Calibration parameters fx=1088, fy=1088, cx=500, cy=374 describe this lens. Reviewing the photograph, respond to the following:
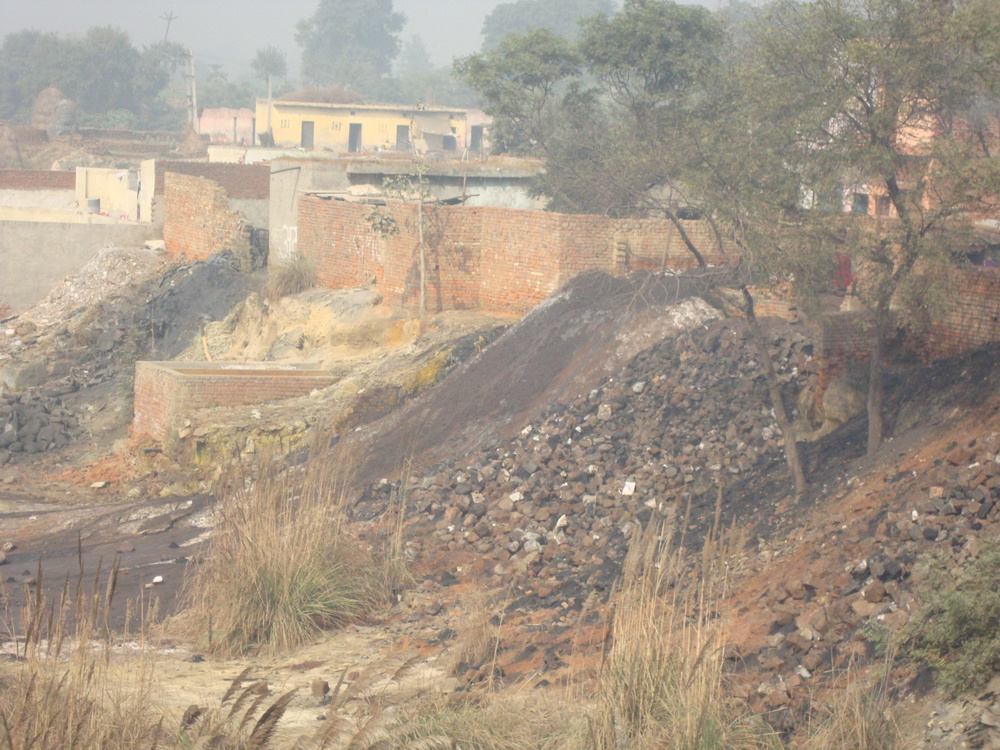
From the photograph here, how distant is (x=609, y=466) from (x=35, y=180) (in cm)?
2584

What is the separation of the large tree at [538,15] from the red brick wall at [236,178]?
2773 inches

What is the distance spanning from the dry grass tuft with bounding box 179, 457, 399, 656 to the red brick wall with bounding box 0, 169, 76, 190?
85.4 feet

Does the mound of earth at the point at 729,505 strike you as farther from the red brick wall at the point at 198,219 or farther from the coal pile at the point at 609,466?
the red brick wall at the point at 198,219

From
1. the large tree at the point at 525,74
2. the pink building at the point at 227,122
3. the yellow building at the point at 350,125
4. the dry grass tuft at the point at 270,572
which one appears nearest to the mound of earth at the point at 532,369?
the dry grass tuft at the point at 270,572

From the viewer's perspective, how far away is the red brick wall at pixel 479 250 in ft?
54.3

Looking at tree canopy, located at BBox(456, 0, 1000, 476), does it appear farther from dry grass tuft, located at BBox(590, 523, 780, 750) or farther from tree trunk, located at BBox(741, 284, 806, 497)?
dry grass tuft, located at BBox(590, 523, 780, 750)

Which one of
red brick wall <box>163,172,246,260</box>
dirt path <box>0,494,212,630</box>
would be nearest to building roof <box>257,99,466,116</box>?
red brick wall <box>163,172,246,260</box>

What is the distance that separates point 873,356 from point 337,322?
35.5 ft

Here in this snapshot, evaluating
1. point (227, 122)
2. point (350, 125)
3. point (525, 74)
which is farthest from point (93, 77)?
point (525, 74)

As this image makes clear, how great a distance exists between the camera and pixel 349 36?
97.6 meters

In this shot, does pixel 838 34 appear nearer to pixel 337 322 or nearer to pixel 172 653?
pixel 172 653

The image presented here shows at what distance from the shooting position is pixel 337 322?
18.8 meters

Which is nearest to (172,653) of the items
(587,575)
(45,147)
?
(587,575)

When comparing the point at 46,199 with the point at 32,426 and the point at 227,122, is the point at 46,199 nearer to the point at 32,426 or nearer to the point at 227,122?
the point at 32,426
